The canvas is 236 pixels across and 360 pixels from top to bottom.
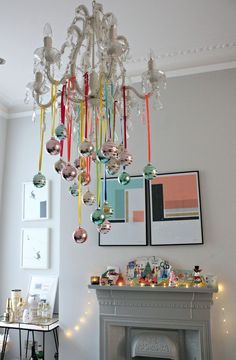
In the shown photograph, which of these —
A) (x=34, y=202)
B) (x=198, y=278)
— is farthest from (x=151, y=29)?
(x=34, y=202)

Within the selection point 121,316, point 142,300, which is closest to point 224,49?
point 142,300

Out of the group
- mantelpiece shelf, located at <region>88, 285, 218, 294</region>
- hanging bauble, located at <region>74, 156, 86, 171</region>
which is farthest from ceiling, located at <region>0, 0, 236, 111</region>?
mantelpiece shelf, located at <region>88, 285, 218, 294</region>

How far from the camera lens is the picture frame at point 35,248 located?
3797mm

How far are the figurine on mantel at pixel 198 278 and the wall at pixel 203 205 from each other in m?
0.14

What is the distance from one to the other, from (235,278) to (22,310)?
212 centimetres

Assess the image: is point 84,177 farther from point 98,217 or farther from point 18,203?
point 18,203

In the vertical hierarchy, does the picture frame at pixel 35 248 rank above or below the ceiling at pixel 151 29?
below

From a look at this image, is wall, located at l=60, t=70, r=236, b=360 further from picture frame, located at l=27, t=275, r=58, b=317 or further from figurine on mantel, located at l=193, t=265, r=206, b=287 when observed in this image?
picture frame, located at l=27, t=275, r=58, b=317

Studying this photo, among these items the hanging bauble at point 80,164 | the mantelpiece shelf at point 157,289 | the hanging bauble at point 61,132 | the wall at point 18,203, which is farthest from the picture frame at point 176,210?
the hanging bauble at point 61,132

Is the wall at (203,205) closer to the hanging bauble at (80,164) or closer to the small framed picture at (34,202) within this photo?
the small framed picture at (34,202)

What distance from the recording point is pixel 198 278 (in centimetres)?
272

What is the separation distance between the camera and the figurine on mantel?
270 centimetres

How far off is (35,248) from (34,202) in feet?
1.70

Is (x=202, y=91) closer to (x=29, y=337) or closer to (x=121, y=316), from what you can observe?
(x=121, y=316)
